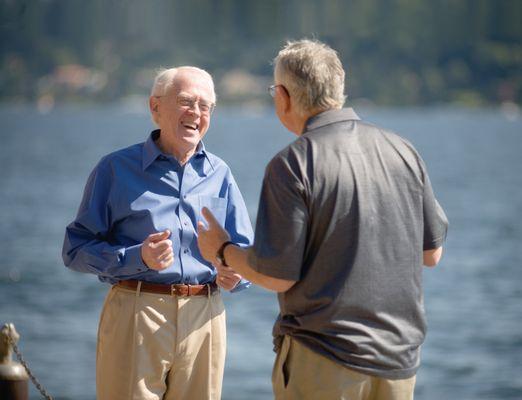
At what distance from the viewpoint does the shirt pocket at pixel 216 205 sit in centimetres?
427

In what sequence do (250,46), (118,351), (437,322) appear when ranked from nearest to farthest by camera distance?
(118,351)
(437,322)
(250,46)

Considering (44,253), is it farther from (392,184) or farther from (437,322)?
(392,184)

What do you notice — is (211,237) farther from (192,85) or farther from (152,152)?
(192,85)

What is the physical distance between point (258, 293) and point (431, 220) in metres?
23.3

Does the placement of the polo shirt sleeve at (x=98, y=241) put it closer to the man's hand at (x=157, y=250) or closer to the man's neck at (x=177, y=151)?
the man's hand at (x=157, y=250)

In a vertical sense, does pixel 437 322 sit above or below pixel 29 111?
above

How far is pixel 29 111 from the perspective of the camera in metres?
170

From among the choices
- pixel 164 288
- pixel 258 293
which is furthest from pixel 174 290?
pixel 258 293

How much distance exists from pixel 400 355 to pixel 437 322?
68.1ft

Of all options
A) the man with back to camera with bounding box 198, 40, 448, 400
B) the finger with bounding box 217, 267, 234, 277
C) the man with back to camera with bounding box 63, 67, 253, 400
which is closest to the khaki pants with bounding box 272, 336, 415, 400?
the man with back to camera with bounding box 198, 40, 448, 400

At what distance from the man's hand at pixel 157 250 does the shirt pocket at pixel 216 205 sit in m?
0.33

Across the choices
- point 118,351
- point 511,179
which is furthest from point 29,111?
point 118,351

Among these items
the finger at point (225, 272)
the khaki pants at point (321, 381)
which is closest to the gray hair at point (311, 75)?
the finger at point (225, 272)

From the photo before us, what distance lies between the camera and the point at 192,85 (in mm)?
4215
